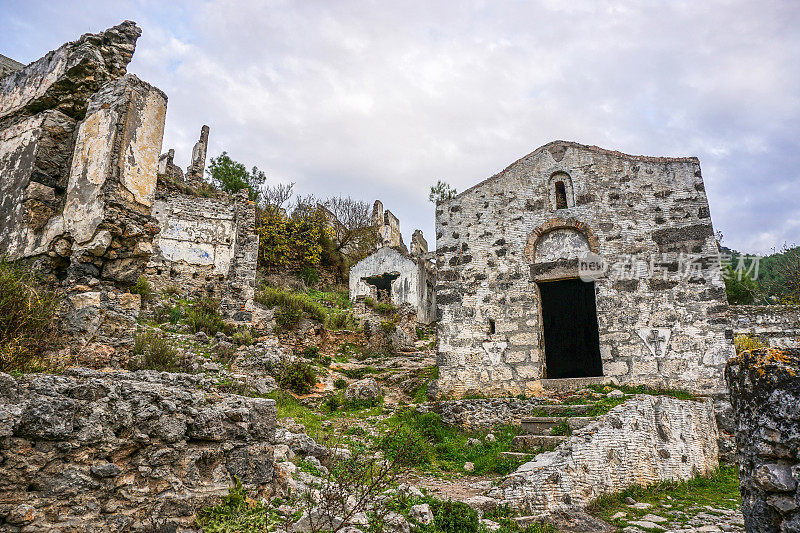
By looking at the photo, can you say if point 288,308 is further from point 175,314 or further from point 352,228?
point 352,228

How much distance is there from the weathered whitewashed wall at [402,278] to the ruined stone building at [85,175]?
709 inches

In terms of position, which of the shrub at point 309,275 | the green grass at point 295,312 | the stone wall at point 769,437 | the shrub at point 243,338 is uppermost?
the shrub at point 309,275

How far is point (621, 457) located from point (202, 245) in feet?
51.7

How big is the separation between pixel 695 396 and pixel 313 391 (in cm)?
840

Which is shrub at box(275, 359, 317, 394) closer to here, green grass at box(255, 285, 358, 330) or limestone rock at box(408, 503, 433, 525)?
green grass at box(255, 285, 358, 330)

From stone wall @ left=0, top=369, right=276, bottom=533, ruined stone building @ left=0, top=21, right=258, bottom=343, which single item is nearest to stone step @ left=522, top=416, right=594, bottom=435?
stone wall @ left=0, top=369, right=276, bottom=533

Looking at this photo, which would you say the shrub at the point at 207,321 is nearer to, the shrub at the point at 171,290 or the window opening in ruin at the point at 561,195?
the shrub at the point at 171,290

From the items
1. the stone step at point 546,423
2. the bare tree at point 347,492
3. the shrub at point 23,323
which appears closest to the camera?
the shrub at point 23,323

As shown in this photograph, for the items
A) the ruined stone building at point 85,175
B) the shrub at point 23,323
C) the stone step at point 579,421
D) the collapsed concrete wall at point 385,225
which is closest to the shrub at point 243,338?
the ruined stone building at point 85,175

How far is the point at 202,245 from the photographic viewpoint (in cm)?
1811

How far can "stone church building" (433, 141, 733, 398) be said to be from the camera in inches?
395

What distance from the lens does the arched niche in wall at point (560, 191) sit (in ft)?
37.6

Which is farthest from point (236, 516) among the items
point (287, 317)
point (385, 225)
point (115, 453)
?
point (385, 225)

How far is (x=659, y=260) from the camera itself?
34.4 ft
